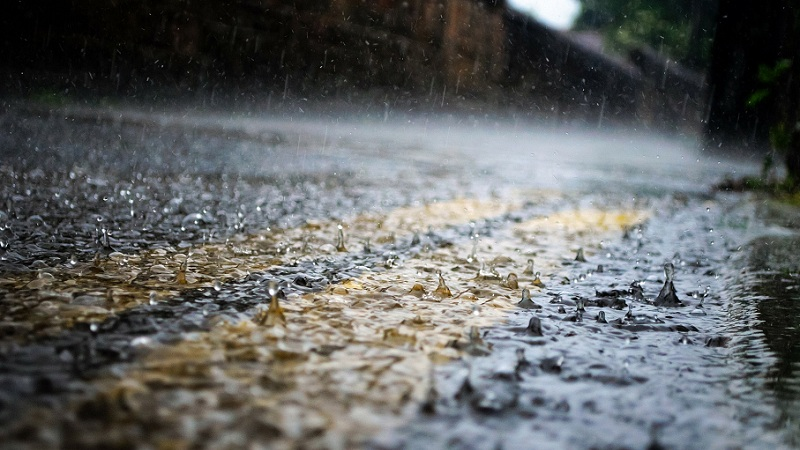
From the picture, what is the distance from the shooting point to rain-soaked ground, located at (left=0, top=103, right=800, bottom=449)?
1.00 m

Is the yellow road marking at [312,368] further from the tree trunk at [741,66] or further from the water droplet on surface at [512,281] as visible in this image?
the tree trunk at [741,66]

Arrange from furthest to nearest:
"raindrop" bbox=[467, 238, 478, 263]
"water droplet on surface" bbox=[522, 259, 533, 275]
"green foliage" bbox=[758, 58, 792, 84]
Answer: "green foliage" bbox=[758, 58, 792, 84], "raindrop" bbox=[467, 238, 478, 263], "water droplet on surface" bbox=[522, 259, 533, 275]

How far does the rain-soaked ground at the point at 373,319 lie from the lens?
1.00 meters

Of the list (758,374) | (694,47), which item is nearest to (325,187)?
(758,374)

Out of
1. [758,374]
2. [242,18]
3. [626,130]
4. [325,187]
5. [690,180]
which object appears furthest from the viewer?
[626,130]

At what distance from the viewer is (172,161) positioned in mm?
4527

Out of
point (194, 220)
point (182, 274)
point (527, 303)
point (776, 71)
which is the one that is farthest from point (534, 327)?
point (776, 71)

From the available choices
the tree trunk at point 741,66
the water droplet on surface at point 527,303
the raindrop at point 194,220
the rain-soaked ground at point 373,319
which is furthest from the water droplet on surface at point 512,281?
the tree trunk at point 741,66

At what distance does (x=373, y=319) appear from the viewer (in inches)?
61.1

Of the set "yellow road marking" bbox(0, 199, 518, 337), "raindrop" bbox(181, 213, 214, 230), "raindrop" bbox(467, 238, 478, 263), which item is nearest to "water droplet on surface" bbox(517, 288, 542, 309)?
"raindrop" bbox(467, 238, 478, 263)

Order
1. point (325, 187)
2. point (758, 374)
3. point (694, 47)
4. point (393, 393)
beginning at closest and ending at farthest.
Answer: point (393, 393)
point (758, 374)
point (325, 187)
point (694, 47)

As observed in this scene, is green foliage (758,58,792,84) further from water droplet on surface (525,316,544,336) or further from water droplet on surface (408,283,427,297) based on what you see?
water droplet on surface (525,316,544,336)

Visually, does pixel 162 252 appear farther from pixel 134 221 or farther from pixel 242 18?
pixel 242 18

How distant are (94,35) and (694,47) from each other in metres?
27.3
